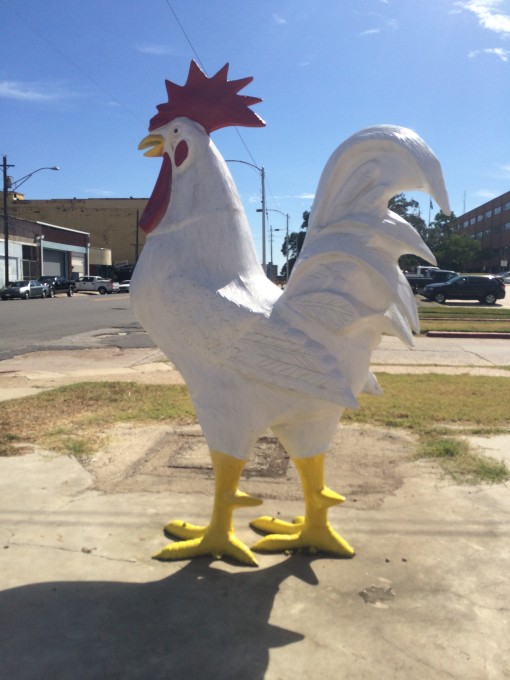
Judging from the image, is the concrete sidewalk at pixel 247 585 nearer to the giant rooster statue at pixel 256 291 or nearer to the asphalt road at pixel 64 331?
the giant rooster statue at pixel 256 291

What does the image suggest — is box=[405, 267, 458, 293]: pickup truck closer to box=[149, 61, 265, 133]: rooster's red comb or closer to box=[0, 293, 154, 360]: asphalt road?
box=[0, 293, 154, 360]: asphalt road

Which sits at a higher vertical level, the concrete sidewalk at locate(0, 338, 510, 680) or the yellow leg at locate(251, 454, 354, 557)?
the yellow leg at locate(251, 454, 354, 557)

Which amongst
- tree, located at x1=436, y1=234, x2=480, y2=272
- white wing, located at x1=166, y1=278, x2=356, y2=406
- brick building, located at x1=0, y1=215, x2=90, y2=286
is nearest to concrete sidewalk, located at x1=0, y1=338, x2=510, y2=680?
white wing, located at x1=166, y1=278, x2=356, y2=406

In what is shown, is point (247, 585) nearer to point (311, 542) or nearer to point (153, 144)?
point (311, 542)

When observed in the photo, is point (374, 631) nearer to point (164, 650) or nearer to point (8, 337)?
point (164, 650)

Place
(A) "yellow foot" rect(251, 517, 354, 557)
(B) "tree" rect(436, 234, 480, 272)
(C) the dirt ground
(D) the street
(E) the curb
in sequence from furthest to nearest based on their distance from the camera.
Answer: (B) "tree" rect(436, 234, 480, 272)
(E) the curb
(D) the street
(C) the dirt ground
(A) "yellow foot" rect(251, 517, 354, 557)

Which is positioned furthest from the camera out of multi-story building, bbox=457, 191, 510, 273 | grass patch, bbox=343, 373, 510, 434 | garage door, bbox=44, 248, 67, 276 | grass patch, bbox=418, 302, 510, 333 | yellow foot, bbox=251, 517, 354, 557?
multi-story building, bbox=457, 191, 510, 273

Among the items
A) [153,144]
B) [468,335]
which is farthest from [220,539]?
[468,335]

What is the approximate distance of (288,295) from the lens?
9.41 ft

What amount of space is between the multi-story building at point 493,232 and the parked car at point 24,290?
61357mm

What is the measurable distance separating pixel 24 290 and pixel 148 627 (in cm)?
3277

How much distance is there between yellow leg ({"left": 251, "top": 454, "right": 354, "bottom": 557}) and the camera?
314 cm

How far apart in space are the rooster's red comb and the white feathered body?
13 centimetres

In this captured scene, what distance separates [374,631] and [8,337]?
1313cm
